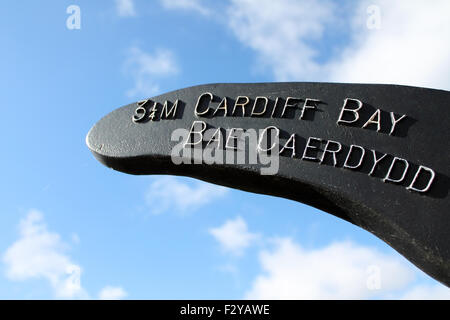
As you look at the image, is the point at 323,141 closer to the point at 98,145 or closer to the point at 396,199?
the point at 396,199

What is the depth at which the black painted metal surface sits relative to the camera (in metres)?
3.52

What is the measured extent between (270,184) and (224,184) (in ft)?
1.41

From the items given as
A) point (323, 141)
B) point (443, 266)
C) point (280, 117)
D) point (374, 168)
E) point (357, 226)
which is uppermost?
point (280, 117)

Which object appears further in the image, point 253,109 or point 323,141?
point 253,109

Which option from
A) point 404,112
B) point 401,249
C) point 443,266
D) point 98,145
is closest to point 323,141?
point 404,112

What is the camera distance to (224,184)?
410 cm

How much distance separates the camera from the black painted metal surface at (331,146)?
3.52m

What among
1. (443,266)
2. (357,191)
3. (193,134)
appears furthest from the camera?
(193,134)

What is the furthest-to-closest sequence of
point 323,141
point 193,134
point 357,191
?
point 193,134, point 323,141, point 357,191

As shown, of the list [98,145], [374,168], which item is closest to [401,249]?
[374,168]

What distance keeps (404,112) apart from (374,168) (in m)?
0.56

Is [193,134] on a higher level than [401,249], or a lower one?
higher

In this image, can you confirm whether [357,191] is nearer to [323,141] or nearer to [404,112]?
[323,141]

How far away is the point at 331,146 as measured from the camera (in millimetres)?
3799
